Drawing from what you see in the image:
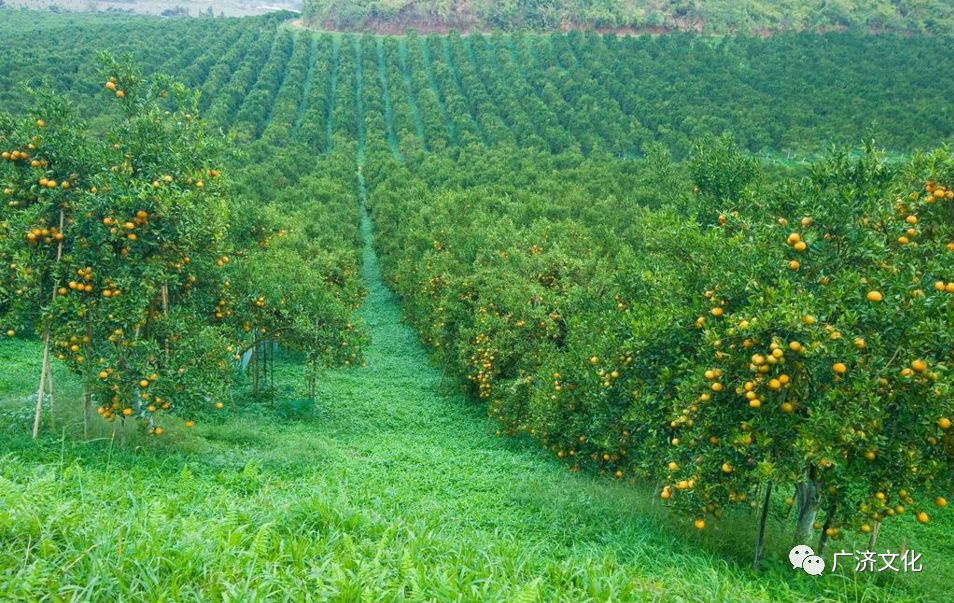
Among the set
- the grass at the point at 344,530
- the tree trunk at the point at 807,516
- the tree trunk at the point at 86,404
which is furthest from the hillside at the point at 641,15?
the tree trunk at the point at 86,404

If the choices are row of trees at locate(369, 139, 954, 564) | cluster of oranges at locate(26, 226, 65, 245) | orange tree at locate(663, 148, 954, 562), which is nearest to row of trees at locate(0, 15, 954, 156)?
cluster of oranges at locate(26, 226, 65, 245)

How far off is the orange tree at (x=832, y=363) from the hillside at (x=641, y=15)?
96064 millimetres

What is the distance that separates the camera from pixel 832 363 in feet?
23.5

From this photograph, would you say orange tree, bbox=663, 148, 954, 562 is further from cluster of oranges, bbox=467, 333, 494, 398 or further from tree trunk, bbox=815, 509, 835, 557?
cluster of oranges, bbox=467, 333, 494, 398

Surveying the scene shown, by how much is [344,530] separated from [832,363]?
5305mm

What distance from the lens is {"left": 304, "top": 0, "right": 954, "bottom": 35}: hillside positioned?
317 ft

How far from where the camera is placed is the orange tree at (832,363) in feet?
22.5

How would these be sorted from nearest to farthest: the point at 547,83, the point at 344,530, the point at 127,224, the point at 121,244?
1. the point at 344,530
2. the point at 127,224
3. the point at 121,244
4. the point at 547,83

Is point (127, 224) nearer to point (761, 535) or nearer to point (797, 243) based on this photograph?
point (797, 243)

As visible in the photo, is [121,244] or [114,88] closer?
[121,244]

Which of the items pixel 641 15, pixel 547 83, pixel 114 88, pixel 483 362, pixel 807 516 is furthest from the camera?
pixel 641 15

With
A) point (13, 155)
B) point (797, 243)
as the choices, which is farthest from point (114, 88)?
point (797, 243)

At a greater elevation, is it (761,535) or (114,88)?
(114,88)

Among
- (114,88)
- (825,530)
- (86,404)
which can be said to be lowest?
(86,404)
